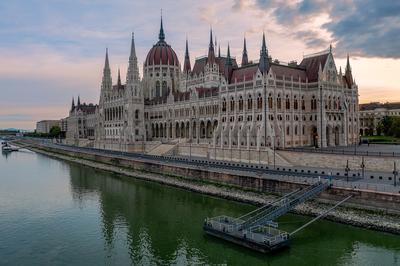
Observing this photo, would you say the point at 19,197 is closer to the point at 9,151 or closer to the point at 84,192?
the point at 84,192

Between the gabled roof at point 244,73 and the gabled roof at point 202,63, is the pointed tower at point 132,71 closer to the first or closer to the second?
the gabled roof at point 202,63

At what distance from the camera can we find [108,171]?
Answer: 261 feet

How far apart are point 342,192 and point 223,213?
12561 millimetres

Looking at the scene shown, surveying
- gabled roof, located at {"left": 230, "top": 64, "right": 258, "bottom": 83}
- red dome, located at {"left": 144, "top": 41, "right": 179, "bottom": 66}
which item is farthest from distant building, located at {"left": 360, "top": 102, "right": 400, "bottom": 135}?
gabled roof, located at {"left": 230, "top": 64, "right": 258, "bottom": 83}

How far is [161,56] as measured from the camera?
130m

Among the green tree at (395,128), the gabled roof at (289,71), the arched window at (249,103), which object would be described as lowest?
the green tree at (395,128)

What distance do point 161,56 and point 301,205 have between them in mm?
99243

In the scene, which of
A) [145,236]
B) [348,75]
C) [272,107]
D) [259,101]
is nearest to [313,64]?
[348,75]

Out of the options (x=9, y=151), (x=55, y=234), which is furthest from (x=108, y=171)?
(x=9, y=151)

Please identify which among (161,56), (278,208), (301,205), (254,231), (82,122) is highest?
(161,56)

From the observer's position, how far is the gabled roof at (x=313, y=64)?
74750mm

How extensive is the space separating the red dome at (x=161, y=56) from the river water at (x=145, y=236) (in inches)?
3207

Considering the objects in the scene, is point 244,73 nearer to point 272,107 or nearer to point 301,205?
point 272,107

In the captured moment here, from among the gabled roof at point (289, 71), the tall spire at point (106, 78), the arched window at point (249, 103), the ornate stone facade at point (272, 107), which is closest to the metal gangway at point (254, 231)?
the ornate stone facade at point (272, 107)
